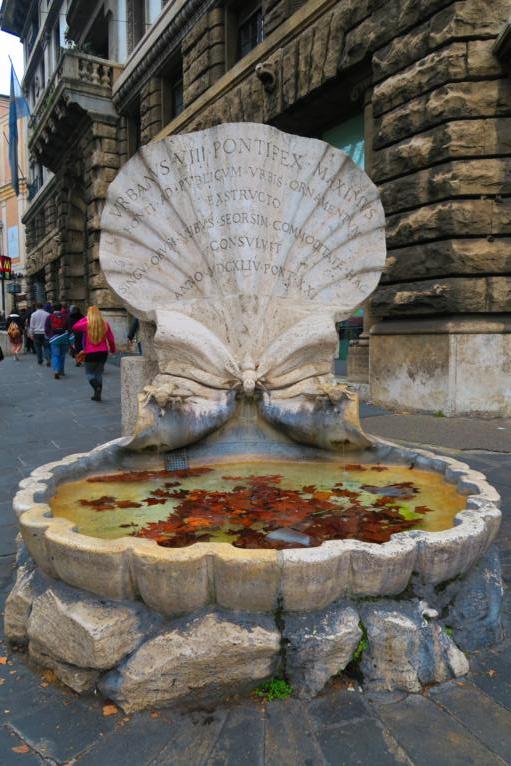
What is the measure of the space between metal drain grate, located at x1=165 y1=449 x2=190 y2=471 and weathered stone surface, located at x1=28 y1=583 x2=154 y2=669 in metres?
1.27

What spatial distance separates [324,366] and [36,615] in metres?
2.08

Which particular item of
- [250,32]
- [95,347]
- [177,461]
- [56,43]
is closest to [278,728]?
[177,461]

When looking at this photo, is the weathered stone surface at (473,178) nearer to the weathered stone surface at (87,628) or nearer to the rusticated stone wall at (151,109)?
the weathered stone surface at (87,628)

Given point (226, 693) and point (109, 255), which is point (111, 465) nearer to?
point (109, 255)

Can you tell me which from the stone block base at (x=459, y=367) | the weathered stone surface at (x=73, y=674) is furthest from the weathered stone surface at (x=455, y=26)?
the weathered stone surface at (x=73, y=674)

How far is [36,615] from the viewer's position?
1.84 m

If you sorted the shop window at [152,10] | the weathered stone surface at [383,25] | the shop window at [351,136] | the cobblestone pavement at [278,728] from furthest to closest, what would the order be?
the shop window at [152,10], the shop window at [351,136], the weathered stone surface at [383,25], the cobblestone pavement at [278,728]

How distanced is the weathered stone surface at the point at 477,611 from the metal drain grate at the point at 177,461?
62.6 inches

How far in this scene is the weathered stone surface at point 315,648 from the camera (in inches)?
65.9

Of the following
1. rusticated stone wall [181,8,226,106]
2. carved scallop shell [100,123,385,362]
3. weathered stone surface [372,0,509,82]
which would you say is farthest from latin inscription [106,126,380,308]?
rusticated stone wall [181,8,226,106]

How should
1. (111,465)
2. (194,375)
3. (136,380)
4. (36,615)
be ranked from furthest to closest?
(136,380) → (194,375) → (111,465) → (36,615)

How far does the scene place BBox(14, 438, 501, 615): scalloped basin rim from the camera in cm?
165

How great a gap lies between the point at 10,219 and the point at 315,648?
41.5 metres

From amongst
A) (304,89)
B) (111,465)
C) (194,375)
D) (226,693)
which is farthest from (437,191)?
(226,693)
